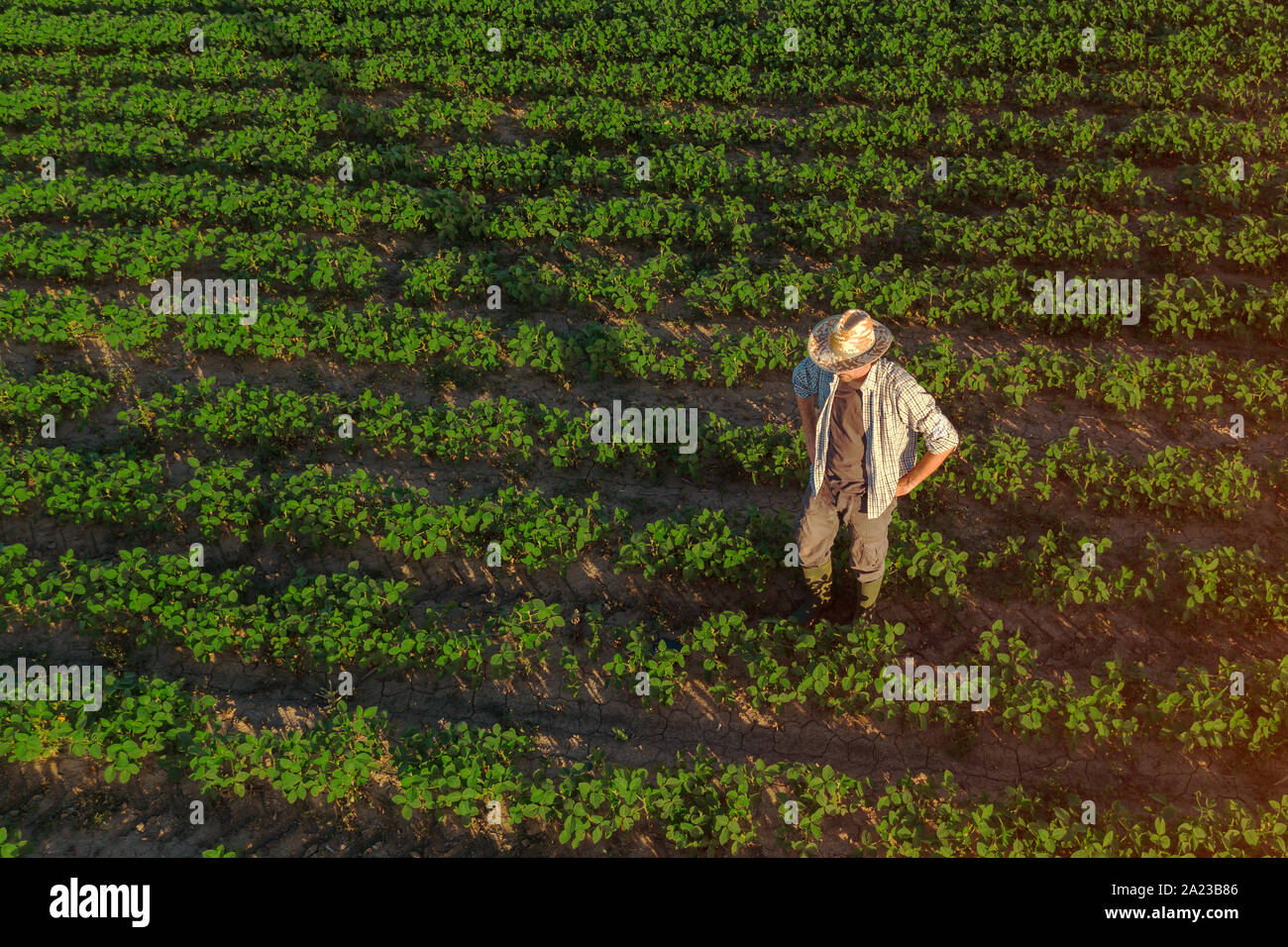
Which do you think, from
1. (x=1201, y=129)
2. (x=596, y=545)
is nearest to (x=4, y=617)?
(x=596, y=545)

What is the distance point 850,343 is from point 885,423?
606mm

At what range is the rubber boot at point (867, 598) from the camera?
6.22 metres

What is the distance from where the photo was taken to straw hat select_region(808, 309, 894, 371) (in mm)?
5164

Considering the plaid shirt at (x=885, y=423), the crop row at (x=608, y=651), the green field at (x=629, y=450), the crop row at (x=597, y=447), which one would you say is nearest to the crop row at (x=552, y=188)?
the green field at (x=629, y=450)

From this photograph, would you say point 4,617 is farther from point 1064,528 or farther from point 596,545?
point 1064,528

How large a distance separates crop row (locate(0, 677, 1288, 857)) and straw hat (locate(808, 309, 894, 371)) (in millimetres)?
2648

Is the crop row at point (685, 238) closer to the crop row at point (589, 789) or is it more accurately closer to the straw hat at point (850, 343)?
the straw hat at point (850, 343)

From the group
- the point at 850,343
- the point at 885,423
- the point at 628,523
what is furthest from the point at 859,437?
the point at 628,523

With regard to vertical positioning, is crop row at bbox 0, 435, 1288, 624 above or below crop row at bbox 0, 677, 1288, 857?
above

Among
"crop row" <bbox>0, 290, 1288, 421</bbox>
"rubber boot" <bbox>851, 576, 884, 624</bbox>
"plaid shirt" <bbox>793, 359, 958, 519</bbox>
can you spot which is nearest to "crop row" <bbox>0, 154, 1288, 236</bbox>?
"crop row" <bbox>0, 290, 1288, 421</bbox>

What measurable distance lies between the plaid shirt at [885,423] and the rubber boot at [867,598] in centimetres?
70

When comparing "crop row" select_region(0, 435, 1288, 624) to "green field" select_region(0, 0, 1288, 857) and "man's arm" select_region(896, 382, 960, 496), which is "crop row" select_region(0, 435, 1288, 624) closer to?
"green field" select_region(0, 0, 1288, 857)

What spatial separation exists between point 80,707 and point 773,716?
16.0ft
